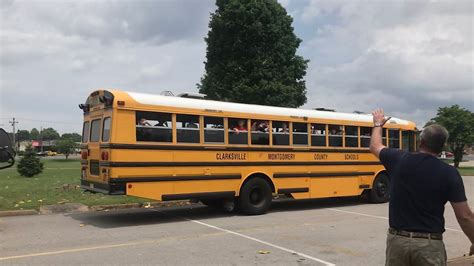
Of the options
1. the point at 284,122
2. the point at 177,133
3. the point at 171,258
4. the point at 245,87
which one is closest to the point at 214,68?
the point at 245,87

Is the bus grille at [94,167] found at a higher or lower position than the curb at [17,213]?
higher

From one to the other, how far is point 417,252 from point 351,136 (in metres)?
10.8

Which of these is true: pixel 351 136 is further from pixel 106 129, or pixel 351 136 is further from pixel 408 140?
pixel 106 129

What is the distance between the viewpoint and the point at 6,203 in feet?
39.8

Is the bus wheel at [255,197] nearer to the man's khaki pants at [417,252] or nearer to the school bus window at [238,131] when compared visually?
the school bus window at [238,131]

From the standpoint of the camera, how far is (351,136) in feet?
46.0

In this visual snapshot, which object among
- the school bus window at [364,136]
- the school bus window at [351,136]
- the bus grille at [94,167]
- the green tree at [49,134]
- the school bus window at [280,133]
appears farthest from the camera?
the green tree at [49,134]

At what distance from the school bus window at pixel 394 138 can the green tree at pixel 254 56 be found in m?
7.22

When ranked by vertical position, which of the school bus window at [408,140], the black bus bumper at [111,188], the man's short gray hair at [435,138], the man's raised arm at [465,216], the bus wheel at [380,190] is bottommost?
the bus wheel at [380,190]

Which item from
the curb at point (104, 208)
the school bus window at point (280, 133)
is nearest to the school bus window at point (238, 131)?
the school bus window at point (280, 133)

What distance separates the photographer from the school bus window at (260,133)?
1194 centimetres

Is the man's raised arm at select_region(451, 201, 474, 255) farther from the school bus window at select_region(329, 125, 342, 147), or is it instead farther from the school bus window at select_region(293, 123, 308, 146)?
the school bus window at select_region(329, 125, 342, 147)

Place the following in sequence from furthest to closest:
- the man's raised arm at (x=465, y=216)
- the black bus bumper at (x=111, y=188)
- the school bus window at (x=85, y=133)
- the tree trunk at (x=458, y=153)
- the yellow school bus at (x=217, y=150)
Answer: the tree trunk at (x=458, y=153), the school bus window at (x=85, y=133), the yellow school bus at (x=217, y=150), the black bus bumper at (x=111, y=188), the man's raised arm at (x=465, y=216)

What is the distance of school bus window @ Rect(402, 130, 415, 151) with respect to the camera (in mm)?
15455
